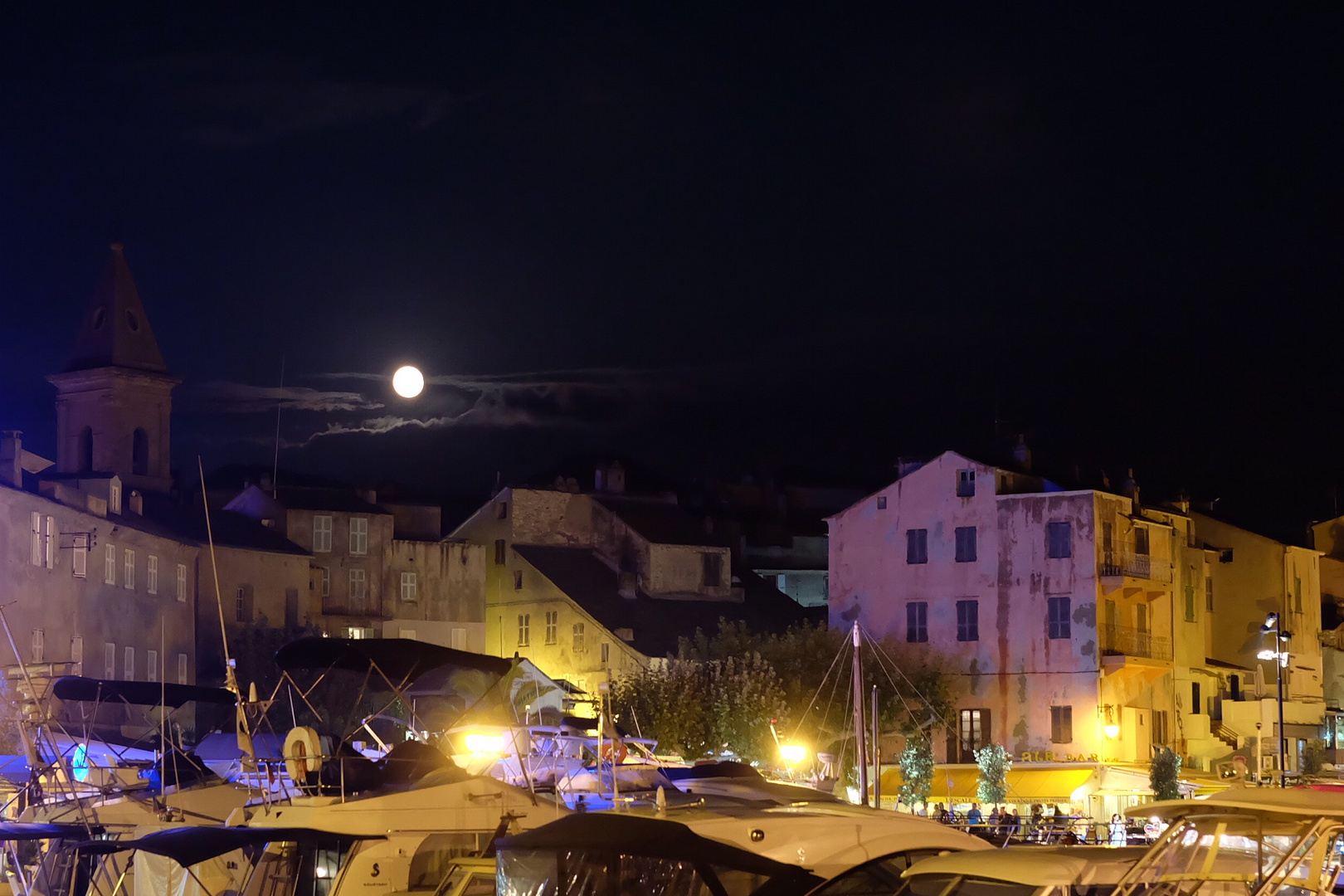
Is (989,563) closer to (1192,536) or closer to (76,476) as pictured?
(1192,536)

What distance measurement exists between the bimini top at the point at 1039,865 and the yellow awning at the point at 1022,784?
136 feet

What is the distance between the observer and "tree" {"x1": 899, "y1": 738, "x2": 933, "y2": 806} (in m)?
50.4

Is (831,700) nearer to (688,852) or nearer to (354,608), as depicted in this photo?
(354,608)

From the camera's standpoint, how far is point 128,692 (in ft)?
88.7

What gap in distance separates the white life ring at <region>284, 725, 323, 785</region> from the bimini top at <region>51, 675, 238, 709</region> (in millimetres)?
3674

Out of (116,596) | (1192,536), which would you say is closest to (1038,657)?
(1192,536)

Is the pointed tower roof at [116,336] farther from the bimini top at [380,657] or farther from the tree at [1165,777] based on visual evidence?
the bimini top at [380,657]

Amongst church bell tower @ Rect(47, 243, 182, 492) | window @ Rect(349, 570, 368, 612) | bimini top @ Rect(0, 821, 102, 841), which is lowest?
bimini top @ Rect(0, 821, 102, 841)

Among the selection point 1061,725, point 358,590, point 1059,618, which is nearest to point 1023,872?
point 1061,725

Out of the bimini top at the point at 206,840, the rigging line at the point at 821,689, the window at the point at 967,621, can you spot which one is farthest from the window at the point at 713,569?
the bimini top at the point at 206,840

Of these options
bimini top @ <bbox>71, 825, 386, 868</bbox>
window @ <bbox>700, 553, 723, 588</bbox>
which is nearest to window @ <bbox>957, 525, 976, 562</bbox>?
window @ <bbox>700, 553, 723, 588</bbox>

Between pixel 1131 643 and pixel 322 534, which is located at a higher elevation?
pixel 322 534

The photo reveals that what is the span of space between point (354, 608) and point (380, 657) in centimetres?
5412

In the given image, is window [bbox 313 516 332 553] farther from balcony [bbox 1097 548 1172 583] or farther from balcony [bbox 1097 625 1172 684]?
balcony [bbox 1097 625 1172 684]
